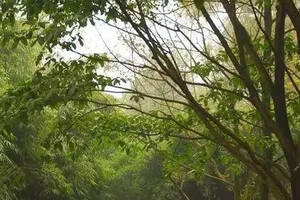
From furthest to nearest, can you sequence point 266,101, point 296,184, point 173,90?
1. point 173,90
2. point 266,101
3. point 296,184

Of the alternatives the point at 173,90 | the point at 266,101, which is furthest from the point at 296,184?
the point at 173,90

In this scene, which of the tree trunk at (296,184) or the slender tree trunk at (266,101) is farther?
the slender tree trunk at (266,101)

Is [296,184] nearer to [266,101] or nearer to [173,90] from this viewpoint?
[266,101]

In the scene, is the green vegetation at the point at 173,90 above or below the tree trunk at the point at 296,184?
above

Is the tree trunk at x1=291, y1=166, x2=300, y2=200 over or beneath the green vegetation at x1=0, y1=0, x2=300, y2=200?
beneath

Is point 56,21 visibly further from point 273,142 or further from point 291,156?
point 273,142

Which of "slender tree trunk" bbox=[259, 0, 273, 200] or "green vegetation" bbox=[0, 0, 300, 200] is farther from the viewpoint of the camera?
"slender tree trunk" bbox=[259, 0, 273, 200]

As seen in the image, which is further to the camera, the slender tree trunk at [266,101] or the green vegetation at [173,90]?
the slender tree trunk at [266,101]

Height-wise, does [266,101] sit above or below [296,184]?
above

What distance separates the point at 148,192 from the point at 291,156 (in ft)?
32.6

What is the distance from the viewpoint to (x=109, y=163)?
452 inches

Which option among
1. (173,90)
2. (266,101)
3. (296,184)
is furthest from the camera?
(173,90)

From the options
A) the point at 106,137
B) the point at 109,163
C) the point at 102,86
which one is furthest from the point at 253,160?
A: the point at 109,163

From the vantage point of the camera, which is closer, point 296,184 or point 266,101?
point 296,184
